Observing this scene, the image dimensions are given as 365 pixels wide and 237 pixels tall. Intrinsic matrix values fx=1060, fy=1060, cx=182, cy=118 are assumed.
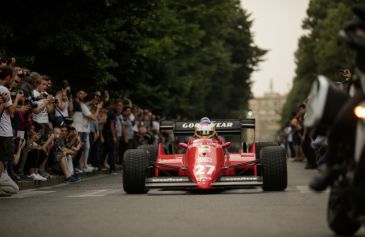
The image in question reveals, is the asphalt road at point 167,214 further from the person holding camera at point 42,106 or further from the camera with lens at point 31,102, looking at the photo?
the person holding camera at point 42,106

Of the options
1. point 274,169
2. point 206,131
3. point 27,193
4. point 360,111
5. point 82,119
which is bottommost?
point 27,193

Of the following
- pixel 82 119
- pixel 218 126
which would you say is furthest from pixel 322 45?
pixel 218 126

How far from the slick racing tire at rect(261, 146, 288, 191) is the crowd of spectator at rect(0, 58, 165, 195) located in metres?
4.22

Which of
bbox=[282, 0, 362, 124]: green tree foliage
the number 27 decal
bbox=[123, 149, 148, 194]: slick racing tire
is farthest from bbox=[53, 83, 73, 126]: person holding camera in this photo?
bbox=[282, 0, 362, 124]: green tree foliage

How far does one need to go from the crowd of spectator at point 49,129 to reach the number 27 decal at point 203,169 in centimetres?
315

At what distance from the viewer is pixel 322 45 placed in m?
86.9

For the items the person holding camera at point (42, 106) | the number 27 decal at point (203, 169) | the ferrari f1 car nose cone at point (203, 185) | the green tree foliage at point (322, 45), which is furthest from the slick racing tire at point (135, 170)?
the green tree foliage at point (322, 45)

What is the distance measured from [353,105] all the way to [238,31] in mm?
78372

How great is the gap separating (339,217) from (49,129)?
1399 cm

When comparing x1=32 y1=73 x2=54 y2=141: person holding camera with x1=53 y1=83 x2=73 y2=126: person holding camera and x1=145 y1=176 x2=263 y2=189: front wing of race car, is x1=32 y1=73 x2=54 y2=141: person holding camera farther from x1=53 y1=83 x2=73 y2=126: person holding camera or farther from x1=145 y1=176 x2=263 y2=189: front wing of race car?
x1=145 y1=176 x2=263 y2=189: front wing of race car

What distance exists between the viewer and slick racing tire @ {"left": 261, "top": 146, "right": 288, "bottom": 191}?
17.3 m

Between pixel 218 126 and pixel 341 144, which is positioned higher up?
pixel 218 126

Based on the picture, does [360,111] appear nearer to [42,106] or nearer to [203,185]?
[203,185]

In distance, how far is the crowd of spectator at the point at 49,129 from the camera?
58.7 feet
